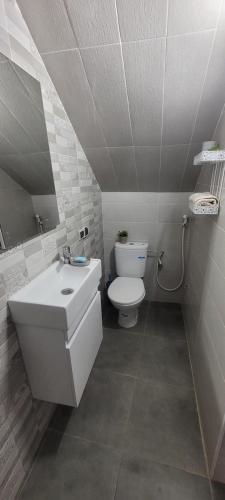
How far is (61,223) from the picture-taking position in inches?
51.8

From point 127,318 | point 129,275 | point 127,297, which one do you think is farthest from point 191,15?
point 127,318

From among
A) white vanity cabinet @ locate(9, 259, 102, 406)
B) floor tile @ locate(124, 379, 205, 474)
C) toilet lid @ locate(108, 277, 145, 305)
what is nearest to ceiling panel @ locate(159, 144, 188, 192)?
toilet lid @ locate(108, 277, 145, 305)

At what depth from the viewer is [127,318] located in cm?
198

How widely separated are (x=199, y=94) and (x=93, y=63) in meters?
0.59

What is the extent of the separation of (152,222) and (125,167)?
621 mm

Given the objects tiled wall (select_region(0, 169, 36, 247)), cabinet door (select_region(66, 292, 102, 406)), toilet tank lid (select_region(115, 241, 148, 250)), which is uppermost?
tiled wall (select_region(0, 169, 36, 247))

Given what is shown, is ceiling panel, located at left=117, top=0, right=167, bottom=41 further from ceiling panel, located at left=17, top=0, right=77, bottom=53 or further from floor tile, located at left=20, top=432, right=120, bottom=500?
floor tile, located at left=20, top=432, right=120, bottom=500

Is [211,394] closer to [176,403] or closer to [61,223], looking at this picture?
[176,403]

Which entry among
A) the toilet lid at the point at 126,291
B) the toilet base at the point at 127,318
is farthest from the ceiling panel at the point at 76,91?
the toilet base at the point at 127,318

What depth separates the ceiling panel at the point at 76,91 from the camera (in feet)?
A: 3.37

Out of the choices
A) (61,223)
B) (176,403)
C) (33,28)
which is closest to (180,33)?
(33,28)

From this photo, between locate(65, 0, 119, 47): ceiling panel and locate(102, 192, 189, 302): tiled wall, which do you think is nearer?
locate(65, 0, 119, 47): ceiling panel

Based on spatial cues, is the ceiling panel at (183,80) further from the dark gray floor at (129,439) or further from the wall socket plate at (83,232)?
the dark gray floor at (129,439)

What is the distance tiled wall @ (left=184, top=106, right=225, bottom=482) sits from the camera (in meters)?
0.95
